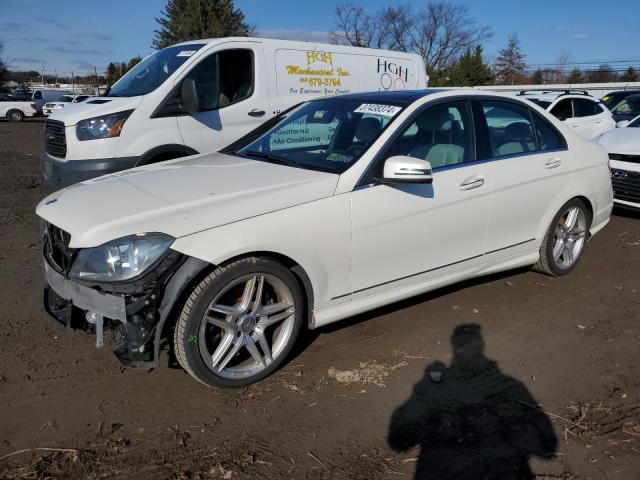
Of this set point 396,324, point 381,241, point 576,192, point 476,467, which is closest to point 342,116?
point 381,241

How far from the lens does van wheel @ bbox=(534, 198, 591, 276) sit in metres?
4.71

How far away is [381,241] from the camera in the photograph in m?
3.44

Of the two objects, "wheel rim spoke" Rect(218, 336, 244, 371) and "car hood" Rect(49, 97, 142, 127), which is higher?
"car hood" Rect(49, 97, 142, 127)

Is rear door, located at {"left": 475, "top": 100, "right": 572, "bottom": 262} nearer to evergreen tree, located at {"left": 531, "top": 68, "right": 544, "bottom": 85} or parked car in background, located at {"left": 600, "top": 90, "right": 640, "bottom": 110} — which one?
parked car in background, located at {"left": 600, "top": 90, "right": 640, "bottom": 110}

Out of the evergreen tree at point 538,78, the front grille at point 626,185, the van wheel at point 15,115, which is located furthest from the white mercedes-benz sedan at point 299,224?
the evergreen tree at point 538,78

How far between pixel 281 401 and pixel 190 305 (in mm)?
776

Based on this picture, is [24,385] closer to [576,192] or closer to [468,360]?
[468,360]

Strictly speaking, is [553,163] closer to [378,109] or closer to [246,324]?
[378,109]

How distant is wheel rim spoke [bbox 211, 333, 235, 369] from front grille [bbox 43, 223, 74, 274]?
0.92m

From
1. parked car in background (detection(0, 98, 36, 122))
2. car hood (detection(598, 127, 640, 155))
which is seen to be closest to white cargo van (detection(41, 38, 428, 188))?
car hood (detection(598, 127, 640, 155))

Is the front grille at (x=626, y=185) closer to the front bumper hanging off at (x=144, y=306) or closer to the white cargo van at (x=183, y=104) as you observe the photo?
the white cargo van at (x=183, y=104)

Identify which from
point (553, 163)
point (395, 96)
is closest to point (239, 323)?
point (395, 96)

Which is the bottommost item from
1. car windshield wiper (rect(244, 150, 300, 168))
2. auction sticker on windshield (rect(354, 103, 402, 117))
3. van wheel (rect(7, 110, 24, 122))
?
car windshield wiper (rect(244, 150, 300, 168))

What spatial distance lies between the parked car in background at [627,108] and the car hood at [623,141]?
6.51 metres
